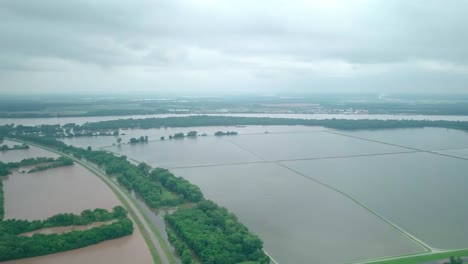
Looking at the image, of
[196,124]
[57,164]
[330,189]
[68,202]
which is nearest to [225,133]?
[196,124]

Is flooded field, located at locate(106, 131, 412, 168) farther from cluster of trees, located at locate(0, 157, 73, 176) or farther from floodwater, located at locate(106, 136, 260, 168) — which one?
cluster of trees, located at locate(0, 157, 73, 176)

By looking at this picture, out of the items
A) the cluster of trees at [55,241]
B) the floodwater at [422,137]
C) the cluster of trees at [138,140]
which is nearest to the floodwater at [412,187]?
the floodwater at [422,137]

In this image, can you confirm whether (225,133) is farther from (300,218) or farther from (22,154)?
(300,218)

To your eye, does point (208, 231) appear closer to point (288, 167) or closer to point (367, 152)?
point (288, 167)

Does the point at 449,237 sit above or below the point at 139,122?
below

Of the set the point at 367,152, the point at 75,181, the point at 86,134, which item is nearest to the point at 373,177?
the point at 367,152

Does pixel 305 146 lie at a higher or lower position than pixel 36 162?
higher
